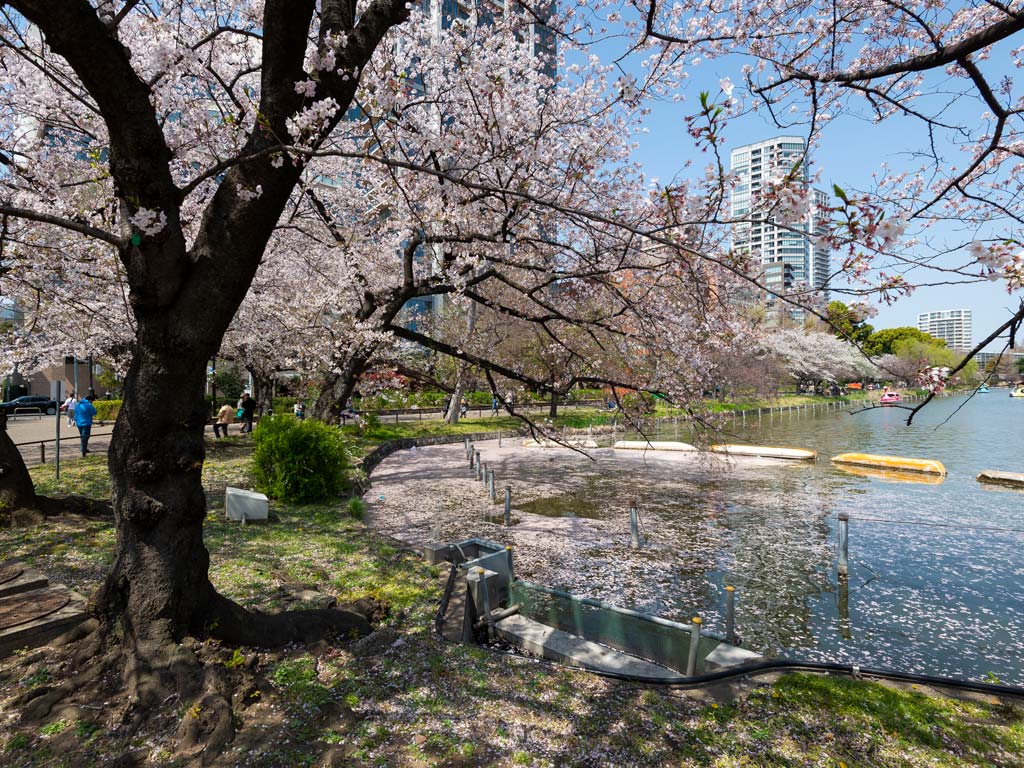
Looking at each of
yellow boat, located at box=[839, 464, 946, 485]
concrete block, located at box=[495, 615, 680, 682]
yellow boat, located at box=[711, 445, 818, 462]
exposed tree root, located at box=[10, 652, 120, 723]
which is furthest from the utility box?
yellow boat, located at box=[839, 464, 946, 485]

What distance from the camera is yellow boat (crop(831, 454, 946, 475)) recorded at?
16953 millimetres

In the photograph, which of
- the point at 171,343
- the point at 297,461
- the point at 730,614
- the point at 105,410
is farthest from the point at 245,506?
the point at 105,410

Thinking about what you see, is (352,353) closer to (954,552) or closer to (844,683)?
(844,683)

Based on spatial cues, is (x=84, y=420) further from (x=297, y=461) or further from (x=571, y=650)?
(x=571, y=650)

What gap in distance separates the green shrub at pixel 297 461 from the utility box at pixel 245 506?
1.74 metres

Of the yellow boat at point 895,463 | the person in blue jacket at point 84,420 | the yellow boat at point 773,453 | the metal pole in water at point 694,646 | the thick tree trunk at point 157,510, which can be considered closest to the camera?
the thick tree trunk at point 157,510

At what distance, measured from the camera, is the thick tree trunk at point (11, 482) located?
7.25 m

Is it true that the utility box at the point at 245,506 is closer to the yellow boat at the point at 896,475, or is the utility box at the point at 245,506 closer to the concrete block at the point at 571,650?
the concrete block at the point at 571,650

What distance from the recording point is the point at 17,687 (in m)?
3.31

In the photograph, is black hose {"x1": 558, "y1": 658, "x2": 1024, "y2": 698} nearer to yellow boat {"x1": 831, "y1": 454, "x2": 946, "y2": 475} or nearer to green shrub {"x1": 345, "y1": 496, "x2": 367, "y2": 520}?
green shrub {"x1": 345, "y1": 496, "x2": 367, "y2": 520}

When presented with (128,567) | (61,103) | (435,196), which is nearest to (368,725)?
(128,567)

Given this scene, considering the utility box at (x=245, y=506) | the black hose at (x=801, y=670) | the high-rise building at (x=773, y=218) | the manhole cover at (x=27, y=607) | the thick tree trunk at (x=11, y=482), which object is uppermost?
the high-rise building at (x=773, y=218)

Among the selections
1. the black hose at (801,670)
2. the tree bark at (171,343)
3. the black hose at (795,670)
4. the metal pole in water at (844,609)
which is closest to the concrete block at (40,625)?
the tree bark at (171,343)

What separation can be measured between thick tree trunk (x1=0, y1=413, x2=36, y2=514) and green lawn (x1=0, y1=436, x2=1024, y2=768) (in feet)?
12.9
